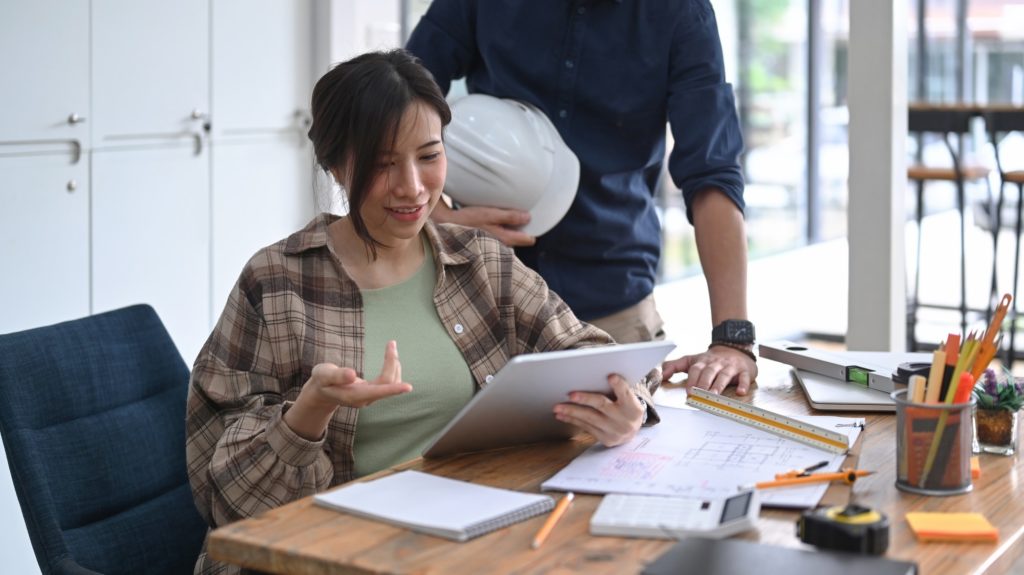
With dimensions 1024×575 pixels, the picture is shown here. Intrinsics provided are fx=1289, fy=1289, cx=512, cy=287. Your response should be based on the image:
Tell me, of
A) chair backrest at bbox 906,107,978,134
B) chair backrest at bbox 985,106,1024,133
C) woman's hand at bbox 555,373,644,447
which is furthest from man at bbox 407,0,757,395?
chair backrest at bbox 906,107,978,134

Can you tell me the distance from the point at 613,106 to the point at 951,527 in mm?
1157

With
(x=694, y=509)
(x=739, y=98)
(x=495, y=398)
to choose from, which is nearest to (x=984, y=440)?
(x=694, y=509)

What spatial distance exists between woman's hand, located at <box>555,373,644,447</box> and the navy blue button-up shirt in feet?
2.41

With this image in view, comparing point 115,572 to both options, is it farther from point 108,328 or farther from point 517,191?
point 517,191

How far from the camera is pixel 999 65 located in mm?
7531

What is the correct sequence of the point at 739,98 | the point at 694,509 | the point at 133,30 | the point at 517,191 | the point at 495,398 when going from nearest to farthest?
1. the point at 694,509
2. the point at 495,398
3. the point at 517,191
4. the point at 133,30
5. the point at 739,98

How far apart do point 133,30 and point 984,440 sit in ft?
8.13

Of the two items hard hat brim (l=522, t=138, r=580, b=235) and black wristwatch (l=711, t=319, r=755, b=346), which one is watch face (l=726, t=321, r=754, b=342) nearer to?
black wristwatch (l=711, t=319, r=755, b=346)

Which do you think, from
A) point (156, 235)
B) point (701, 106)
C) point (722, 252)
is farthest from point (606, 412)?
point (156, 235)

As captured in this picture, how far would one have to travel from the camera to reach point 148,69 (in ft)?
11.1

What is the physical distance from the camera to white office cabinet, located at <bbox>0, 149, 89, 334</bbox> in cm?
301

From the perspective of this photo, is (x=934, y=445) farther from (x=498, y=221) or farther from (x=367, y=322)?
(x=498, y=221)

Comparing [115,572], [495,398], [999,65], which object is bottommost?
[115,572]

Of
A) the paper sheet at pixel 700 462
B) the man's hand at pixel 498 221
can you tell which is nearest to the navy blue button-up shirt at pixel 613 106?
the man's hand at pixel 498 221
